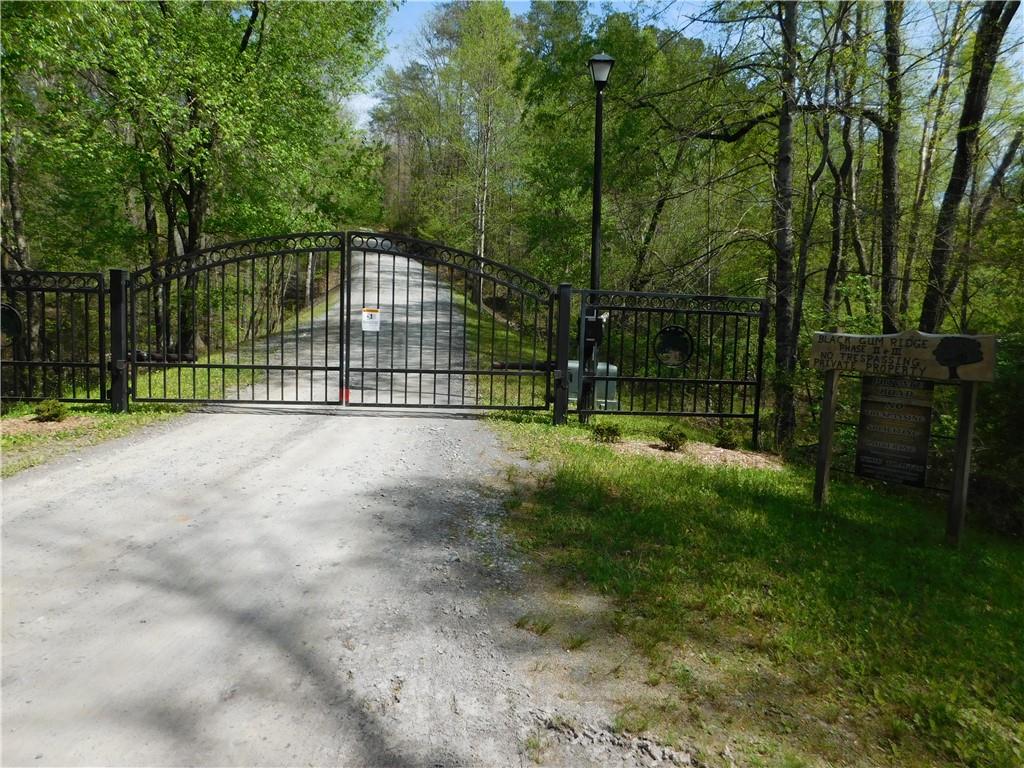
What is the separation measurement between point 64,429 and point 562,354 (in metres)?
6.10

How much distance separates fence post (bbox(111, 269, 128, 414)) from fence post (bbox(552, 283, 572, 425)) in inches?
222

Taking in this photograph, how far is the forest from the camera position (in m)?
10.9

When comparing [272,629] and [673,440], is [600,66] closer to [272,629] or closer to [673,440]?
[673,440]

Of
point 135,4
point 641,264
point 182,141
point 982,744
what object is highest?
point 135,4

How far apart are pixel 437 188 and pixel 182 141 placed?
69.0 feet

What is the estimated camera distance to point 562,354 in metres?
9.23

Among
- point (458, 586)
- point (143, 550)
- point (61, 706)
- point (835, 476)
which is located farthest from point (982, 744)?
point (835, 476)

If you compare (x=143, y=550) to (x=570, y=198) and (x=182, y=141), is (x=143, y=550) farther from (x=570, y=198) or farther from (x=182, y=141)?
(x=570, y=198)

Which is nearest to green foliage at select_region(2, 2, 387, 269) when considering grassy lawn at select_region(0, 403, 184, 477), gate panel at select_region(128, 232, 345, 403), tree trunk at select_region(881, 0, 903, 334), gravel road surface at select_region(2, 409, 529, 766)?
gate panel at select_region(128, 232, 345, 403)

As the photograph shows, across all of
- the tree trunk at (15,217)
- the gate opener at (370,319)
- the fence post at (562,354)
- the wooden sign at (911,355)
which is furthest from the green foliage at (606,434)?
the tree trunk at (15,217)

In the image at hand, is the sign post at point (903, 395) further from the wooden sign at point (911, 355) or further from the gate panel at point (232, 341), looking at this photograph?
the gate panel at point (232, 341)

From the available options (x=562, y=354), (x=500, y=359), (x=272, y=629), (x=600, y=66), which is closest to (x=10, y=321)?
(x=562, y=354)

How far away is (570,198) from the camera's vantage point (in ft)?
64.3

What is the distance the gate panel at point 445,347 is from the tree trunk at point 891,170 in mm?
6135
